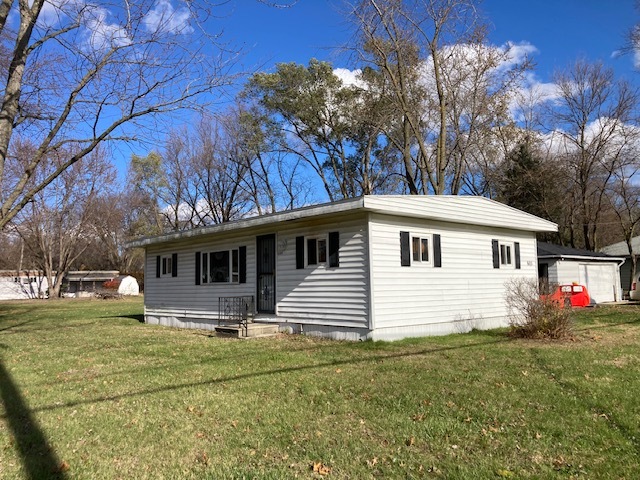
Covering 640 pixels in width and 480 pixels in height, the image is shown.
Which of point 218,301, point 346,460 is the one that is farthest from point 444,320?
point 346,460

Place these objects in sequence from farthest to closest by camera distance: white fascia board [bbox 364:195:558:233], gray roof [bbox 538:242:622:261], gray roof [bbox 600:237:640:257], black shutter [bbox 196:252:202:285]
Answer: gray roof [bbox 600:237:640:257], gray roof [bbox 538:242:622:261], black shutter [bbox 196:252:202:285], white fascia board [bbox 364:195:558:233]

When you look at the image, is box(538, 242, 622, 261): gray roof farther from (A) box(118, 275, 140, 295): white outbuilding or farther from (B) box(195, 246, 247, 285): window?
(A) box(118, 275, 140, 295): white outbuilding

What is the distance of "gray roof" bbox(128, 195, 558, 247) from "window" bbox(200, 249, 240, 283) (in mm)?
821

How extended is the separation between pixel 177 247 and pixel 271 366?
934 cm

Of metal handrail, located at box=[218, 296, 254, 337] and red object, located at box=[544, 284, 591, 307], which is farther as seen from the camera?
red object, located at box=[544, 284, 591, 307]

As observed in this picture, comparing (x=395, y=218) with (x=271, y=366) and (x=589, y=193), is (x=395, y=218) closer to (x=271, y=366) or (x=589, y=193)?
(x=271, y=366)

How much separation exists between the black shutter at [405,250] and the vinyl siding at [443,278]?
110mm

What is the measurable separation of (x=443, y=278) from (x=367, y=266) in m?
2.65

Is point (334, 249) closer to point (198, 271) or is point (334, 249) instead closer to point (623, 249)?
point (198, 271)

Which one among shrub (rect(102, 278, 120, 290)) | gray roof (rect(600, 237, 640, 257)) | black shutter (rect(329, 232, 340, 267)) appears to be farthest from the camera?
shrub (rect(102, 278, 120, 290))

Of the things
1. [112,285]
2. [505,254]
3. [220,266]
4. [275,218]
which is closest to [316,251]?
[275,218]

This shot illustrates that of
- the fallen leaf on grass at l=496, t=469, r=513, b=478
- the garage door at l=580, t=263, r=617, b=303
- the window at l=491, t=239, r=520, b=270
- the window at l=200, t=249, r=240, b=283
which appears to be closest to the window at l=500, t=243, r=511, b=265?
the window at l=491, t=239, r=520, b=270

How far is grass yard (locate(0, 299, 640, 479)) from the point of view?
12.5ft

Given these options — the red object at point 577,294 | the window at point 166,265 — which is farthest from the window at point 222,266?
the red object at point 577,294
